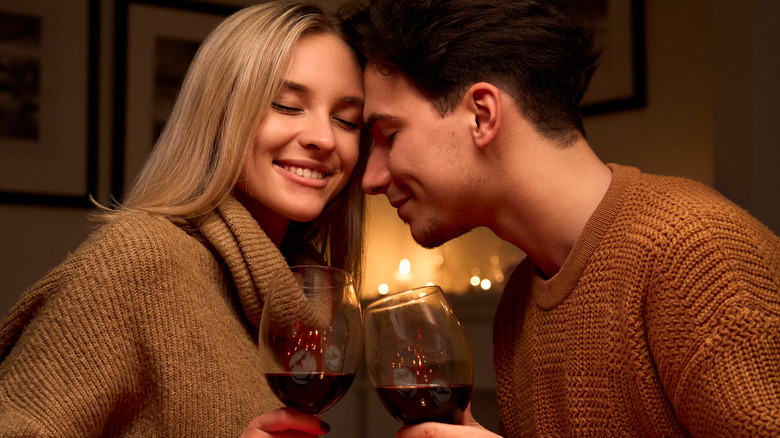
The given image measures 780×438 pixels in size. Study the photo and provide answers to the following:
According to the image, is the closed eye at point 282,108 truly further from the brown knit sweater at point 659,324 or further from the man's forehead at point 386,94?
the brown knit sweater at point 659,324

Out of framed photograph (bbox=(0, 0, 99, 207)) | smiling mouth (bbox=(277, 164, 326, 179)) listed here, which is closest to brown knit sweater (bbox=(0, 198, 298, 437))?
smiling mouth (bbox=(277, 164, 326, 179))

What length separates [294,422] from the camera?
95cm

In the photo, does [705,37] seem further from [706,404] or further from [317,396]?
[317,396]

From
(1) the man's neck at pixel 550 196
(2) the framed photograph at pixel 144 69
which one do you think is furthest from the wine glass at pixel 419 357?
(2) the framed photograph at pixel 144 69

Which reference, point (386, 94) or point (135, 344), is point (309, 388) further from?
point (386, 94)

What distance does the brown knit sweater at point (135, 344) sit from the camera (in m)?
1.20

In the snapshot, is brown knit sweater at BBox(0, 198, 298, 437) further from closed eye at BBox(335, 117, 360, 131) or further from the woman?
closed eye at BBox(335, 117, 360, 131)

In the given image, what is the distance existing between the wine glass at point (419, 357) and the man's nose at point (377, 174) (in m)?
0.63

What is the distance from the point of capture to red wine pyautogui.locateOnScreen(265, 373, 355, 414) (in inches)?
36.8

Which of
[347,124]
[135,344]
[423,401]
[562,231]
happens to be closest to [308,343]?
[423,401]

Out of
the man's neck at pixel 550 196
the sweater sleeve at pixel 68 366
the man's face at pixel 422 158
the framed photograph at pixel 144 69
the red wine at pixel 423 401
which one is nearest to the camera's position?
the red wine at pixel 423 401

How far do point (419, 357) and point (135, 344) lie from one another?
58 centimetres

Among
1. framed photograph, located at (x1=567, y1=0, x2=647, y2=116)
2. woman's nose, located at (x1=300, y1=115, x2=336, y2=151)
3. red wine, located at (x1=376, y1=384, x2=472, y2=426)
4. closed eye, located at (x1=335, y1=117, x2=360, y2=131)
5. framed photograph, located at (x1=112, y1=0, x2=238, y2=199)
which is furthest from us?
framed photograph, located at (x1=112, y1=0, x2=238, y2=199)

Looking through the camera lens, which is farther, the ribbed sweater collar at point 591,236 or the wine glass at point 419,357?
the ribbed sweater collar at point 591,236
